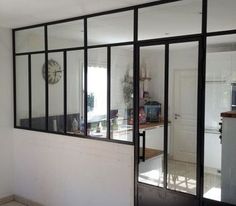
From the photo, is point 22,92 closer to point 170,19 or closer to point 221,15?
point 170,19

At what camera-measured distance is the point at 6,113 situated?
4492 millimetres

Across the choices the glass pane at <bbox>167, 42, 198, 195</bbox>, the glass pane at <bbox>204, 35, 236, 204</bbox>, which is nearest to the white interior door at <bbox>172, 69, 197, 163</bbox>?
the glass pane at <bbox>167, 42, 198, 195</bbox>

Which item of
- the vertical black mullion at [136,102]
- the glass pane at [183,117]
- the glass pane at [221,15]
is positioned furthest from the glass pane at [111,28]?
the glass pane at [221,15]

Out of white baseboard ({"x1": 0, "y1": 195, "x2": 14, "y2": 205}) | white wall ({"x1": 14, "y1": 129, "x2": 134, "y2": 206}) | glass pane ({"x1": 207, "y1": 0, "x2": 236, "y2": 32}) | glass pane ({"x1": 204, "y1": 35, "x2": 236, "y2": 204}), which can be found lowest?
white baseboard ({"x1": 0, "y1": 195, "x2": 14, "y2": 205})

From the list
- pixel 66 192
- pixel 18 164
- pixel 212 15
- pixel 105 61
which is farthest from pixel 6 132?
pixel 212 15

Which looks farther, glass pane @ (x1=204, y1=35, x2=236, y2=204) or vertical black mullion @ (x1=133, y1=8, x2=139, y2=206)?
vertical black mullion @ (x1=133, y1=8, x2=139, y2=206)

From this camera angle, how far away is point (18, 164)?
180 inches

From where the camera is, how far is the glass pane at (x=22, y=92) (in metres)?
4.43

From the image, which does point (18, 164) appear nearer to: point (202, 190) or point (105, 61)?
point (105, 61)

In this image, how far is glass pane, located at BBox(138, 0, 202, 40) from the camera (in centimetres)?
277

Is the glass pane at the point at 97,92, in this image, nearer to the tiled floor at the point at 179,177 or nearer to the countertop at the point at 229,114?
the tiled floor at the point at 179,177

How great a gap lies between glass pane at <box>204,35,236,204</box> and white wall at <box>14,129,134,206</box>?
0.87 metres

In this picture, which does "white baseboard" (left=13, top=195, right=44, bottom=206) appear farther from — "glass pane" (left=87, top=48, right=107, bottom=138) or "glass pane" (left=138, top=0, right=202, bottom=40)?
"glass pane" (left=138, top=0, right=202, bottom=40)

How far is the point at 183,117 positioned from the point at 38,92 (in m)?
2.31
